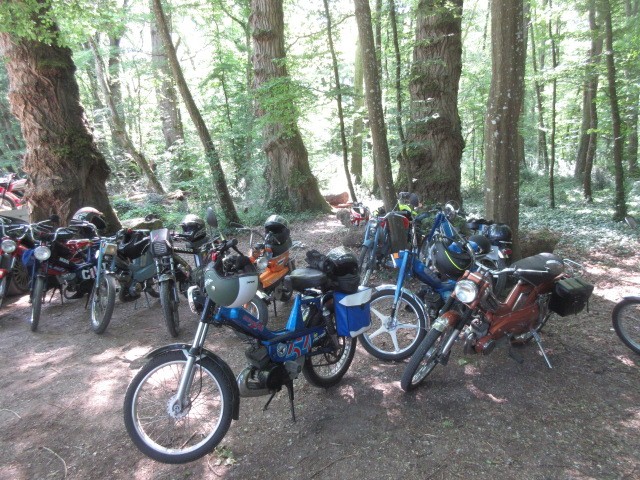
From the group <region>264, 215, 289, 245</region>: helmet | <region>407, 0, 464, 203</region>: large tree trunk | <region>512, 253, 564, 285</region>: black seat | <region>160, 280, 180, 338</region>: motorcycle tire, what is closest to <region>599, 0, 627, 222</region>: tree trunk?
<region>407, 0, 464, 203</region>: large tree trunk

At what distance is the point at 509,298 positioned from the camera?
3.30 metres

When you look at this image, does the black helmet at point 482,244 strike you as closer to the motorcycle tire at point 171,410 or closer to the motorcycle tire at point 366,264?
the motorcycle tire at point 366,264

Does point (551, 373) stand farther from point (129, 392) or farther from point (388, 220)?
point (129, 392)

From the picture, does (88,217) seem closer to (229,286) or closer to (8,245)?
(8,245)

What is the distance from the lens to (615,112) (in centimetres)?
793

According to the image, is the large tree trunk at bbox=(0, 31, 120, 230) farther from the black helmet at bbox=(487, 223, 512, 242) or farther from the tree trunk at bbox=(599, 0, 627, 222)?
the tree trunk at bbox=(599, 0, 627, 222)

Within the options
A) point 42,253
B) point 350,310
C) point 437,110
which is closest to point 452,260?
point 350,310

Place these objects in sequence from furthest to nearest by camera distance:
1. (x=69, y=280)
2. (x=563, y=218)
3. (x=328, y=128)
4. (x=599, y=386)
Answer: (x=328, y=128)
(x=563, y=218)
(x=69, y=280)
(x=599, y=386)

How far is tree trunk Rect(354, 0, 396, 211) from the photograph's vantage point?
4969mm

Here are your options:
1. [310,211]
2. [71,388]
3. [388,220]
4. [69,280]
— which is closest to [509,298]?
[388,220]

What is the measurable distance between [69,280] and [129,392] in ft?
11.8

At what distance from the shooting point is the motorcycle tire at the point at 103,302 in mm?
4699

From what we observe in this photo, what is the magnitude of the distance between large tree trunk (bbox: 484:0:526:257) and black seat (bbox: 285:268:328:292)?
2847 mm

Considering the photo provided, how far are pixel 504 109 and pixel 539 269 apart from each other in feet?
6.94
